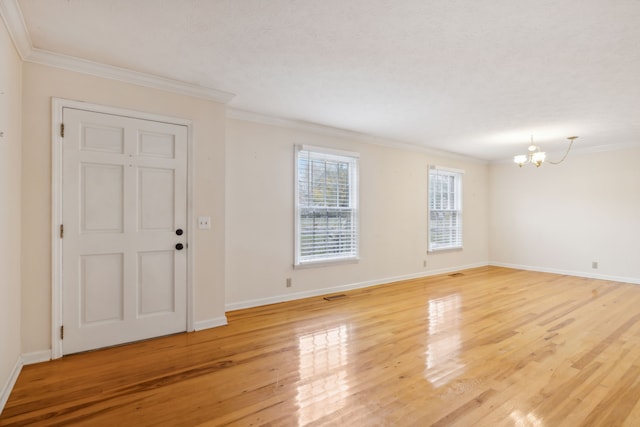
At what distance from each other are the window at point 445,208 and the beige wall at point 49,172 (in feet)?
15.0

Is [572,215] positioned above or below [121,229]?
above

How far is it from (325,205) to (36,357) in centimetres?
361

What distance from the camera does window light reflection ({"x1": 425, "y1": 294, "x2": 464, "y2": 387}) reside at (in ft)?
8.27

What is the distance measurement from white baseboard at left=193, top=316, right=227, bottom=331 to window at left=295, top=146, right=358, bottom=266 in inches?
54.5

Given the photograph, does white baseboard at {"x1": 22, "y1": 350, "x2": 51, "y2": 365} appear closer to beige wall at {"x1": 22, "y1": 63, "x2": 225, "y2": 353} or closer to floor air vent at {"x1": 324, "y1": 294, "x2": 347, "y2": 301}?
beige wall at {"x1": 22, "y1": 63, "x2": 225, "y2": 353}

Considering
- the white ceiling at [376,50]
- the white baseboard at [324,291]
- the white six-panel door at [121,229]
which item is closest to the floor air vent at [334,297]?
the white baseboard at [324,291]

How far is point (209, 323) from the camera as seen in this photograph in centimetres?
354

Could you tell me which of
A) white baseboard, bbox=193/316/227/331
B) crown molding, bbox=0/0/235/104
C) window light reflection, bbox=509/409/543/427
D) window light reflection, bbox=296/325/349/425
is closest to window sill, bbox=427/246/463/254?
window light reflection, bbox=296/325/349/425

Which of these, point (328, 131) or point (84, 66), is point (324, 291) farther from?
point (84, 66)

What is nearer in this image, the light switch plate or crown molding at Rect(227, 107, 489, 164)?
the light switch plate

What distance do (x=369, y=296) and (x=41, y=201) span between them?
4017 millimetres

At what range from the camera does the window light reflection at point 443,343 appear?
2521 millimetres

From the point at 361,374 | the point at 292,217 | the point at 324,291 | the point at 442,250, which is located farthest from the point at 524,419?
the point at 442,250

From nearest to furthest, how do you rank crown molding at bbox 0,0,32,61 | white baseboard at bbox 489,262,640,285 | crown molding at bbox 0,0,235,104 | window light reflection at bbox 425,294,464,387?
crown molding at bbox 0,0,32,61 → crown molding at bbox 0,0,235,104 → window light reflection at bbox 425,294,464,387 → white baseboard at bbox 489,262,640,285
